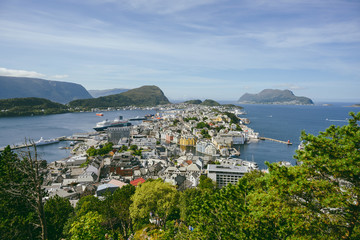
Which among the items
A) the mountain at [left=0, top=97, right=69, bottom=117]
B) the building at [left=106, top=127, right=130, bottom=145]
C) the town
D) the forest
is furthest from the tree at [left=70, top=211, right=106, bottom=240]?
the mountain at [left=0, top=97, right=69, bottom=117]

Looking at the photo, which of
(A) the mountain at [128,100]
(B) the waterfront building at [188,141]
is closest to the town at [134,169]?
(B) the waterfront building at [188,141]

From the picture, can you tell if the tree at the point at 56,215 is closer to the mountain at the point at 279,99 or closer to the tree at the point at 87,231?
the tree at the point at 87,231

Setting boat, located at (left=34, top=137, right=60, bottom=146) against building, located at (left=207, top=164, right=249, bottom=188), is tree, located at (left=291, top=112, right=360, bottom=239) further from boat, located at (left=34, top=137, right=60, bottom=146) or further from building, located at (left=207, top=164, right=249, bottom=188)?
boat, located at (left=34, top=137, right=60, bottom=146)

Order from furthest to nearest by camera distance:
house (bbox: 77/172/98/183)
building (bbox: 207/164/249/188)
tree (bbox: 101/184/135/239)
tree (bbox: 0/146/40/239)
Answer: building (bbox: 207/164/249/188)
house (bbox: 77/172/98/183)
tree (bbox: 101/184/135/239)
tree (bbox: 0/146/40/239)

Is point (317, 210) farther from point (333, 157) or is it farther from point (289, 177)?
point (333, 157)

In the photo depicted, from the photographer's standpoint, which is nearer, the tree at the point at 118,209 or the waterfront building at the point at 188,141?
the tree at the point at 118,209

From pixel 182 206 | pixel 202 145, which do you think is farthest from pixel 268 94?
pixel 182 206
